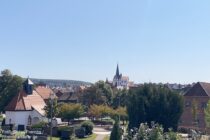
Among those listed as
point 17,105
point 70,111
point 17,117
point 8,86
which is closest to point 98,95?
point 8,86

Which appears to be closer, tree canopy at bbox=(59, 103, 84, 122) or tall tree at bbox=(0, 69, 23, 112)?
tree canopy at bbox=(59, 103, 84, 122)

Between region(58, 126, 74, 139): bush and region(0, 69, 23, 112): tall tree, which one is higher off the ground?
region(0, 69, 23, 112): tall tree

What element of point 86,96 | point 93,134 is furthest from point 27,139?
point 86,96

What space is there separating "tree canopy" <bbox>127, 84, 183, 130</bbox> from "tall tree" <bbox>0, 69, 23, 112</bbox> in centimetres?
2874

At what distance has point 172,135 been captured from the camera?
27.5 metres

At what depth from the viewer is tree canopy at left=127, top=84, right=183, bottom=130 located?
48906 millimetres

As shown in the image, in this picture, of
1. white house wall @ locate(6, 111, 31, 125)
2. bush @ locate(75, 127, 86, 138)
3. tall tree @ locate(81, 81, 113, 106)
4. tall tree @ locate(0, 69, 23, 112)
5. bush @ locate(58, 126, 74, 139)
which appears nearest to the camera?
bush @ locate(58, 126, 74, 139)

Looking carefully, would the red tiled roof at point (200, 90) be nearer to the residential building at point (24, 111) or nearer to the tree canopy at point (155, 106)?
the tree canopy at point (155, 106)

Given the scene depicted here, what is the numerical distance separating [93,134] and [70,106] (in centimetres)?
1224

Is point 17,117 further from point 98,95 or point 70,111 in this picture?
point 98,95

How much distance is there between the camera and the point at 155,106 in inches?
1944

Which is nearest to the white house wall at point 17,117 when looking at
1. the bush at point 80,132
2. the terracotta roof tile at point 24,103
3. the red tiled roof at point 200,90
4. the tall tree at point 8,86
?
the terracotta roof tile at point 24,103

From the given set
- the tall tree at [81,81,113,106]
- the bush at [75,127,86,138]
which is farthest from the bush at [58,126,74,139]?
the tall tree at [81,81,113,106]

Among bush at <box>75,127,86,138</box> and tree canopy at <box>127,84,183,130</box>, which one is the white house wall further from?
tree canopy at <box>127,84,183,130</box>
